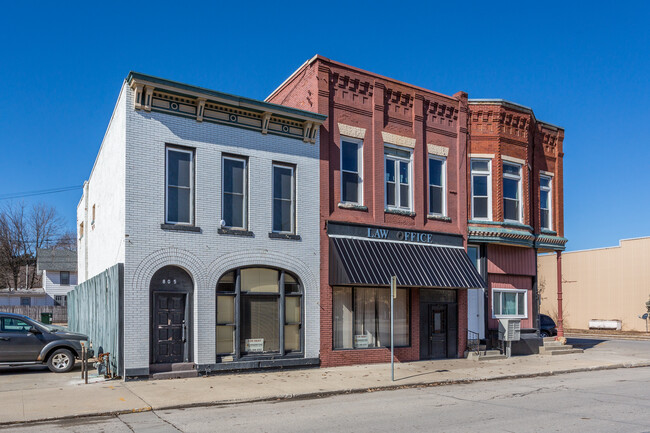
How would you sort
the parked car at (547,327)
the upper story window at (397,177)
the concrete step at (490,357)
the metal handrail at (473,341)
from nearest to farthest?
1. the upper story window at (397,177)
2. the concrete step at (490,357)
3. the metal handrail at (473,341)
4. the parked car at (547,327)

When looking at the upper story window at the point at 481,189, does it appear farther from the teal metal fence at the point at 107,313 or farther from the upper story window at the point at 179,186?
the teal metal fence at the point at 107,313

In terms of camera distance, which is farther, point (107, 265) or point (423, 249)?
point (423, 249)

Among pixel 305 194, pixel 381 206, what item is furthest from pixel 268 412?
pixel 381 206

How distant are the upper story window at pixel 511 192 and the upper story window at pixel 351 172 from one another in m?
6.55

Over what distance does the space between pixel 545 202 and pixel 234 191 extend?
14319 mm

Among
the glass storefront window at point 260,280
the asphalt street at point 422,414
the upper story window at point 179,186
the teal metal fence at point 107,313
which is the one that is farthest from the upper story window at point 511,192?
the teal metal fence at point 107,313

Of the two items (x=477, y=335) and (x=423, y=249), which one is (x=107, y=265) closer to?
(x=423, y=249)

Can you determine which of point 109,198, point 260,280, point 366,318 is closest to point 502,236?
point 366,318

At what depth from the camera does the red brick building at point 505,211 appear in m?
22.0

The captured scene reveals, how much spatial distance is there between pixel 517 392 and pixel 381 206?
7762 mm

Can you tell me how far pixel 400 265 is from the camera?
19031mm

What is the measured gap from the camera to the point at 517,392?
13.9m

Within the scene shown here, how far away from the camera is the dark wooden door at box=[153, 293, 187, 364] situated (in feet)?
50.8

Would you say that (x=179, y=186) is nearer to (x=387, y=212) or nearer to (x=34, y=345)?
(x=34, y=345)
